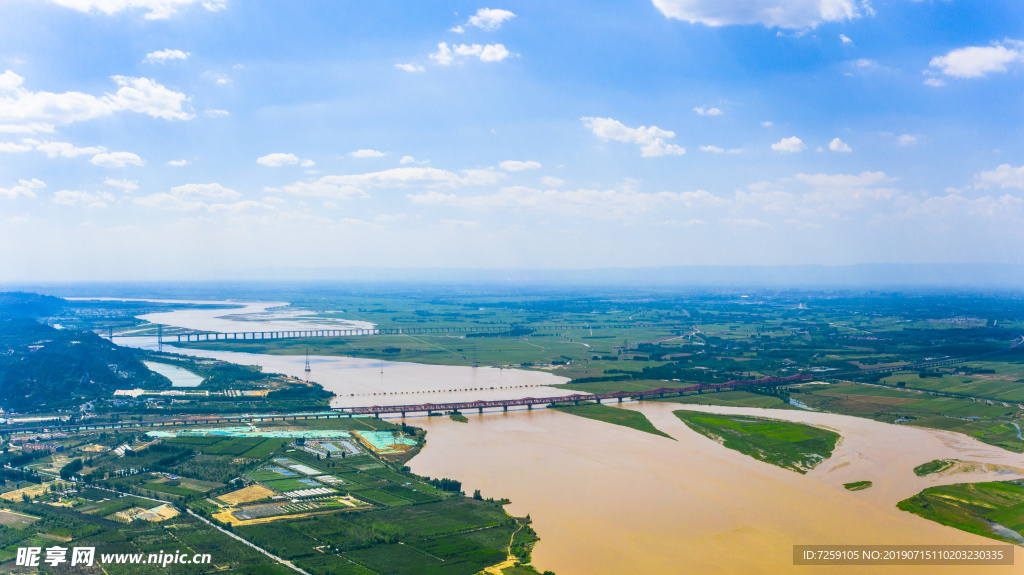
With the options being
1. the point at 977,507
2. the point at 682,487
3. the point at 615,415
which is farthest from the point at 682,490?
the point at 615,415

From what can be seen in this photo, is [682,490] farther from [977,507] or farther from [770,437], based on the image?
[770,437]

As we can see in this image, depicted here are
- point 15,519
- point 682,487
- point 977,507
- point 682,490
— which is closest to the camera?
point 15,519

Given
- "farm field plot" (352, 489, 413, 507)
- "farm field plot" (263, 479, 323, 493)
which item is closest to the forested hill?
"farm field plot" (263, 479, 323, 493)

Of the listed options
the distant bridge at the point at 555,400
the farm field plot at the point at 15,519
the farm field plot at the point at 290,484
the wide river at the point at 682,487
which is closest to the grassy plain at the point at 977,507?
the wide river at the point at 682,487

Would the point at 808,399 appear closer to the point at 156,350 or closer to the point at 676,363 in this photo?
the point at 676,363

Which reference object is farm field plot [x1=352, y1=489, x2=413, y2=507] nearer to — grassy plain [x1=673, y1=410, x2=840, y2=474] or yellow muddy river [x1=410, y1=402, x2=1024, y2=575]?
yellow muddy river [x1=410, y1=402, x2=1024, y2=575]

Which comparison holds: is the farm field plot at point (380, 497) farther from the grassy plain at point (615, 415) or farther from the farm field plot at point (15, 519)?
the grassy plain at point (615, 415)
